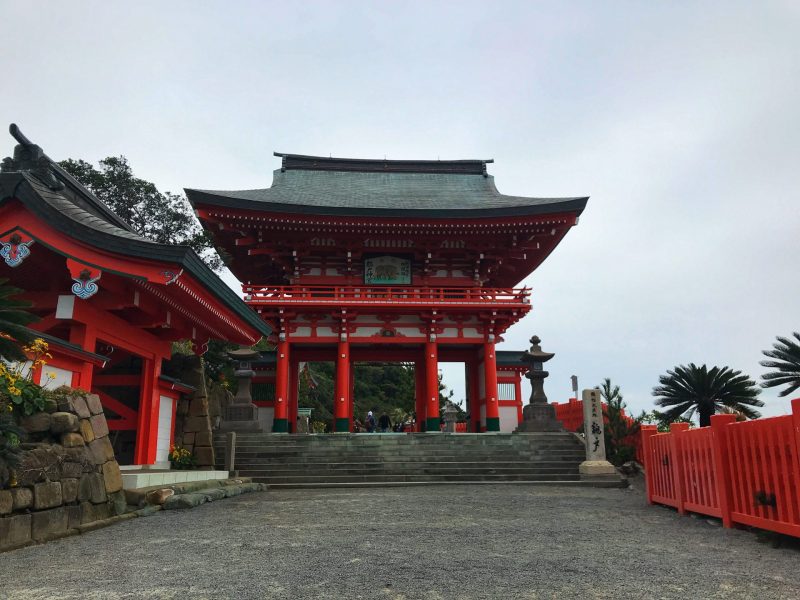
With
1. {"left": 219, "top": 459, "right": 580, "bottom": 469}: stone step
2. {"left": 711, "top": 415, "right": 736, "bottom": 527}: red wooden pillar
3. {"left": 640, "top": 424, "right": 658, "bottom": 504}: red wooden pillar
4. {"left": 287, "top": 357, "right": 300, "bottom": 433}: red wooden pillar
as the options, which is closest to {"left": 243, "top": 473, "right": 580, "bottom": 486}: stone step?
{"left": 219, "top": 459, "right": 580, "bottom": 469}: stone step

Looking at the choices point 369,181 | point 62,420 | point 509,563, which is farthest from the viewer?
point 369,181

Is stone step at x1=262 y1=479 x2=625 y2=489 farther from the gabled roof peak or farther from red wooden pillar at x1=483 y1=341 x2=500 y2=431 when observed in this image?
the gabled roof peak

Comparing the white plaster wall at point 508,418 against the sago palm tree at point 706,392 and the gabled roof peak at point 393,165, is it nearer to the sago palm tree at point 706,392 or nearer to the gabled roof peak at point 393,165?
the sago palm tree at point 706,392

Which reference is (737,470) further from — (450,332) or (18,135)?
(450,332)

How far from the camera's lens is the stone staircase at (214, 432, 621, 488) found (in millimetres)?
12258

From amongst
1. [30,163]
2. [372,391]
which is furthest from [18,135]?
[372,391]

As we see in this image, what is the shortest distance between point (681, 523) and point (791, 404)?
220 cm

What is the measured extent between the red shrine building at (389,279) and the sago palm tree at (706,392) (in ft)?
16.3

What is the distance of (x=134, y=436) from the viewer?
31.2 feet

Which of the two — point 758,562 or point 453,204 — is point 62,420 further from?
point 453,204

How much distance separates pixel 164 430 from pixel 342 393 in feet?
27.4

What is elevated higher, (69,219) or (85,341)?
(69,219)

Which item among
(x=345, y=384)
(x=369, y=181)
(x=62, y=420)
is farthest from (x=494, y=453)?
(x=369, y=181)

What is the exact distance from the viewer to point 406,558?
4.21 m
